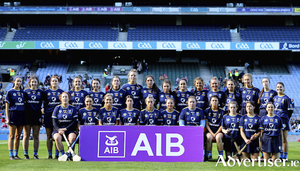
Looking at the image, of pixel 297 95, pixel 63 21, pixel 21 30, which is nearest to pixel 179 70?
pixel 297 95

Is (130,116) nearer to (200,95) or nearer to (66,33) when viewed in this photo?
(200,95)

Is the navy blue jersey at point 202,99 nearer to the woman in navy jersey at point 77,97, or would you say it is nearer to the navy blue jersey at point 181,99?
the navy blue jersey at point 181,99

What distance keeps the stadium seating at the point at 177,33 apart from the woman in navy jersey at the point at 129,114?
2123 cm

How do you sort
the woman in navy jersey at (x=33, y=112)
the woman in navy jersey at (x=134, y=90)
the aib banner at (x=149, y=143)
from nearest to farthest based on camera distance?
the aib banner at (x=149, y=143) < the woman in navy jersey at (x=33, y=112) < the woman in navy jersey at (x=134, y=90)

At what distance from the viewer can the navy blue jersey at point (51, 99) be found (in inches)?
290

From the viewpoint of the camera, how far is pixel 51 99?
738 cm

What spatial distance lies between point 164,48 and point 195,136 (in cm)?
2064

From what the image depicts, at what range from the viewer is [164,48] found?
26438 mm

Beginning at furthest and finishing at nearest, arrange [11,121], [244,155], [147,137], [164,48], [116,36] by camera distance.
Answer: [116,36]
[164,48]
[11,121]
[244,155]
[147,137]

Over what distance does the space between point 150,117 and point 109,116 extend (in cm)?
93

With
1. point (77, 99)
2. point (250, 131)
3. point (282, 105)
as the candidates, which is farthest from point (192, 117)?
point (77, 99)

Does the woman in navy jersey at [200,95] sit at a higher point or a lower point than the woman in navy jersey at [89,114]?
higher

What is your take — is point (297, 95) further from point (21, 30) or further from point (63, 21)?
point (21, 30)

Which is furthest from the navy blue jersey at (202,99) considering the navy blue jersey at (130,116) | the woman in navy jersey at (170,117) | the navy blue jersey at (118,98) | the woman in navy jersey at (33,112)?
the woman in navy jersey at (33,112)
